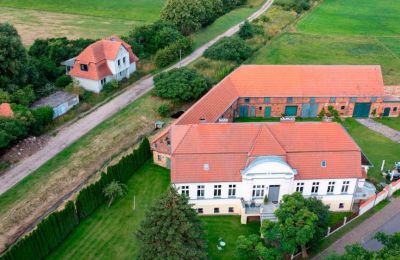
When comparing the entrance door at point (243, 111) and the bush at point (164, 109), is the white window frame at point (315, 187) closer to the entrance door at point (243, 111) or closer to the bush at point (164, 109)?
the entrance door at point (243, 111)

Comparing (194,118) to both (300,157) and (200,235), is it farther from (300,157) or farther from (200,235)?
(200,235)

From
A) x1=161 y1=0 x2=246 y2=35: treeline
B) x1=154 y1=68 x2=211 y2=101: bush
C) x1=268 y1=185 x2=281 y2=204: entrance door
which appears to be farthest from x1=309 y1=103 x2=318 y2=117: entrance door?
x1=161 y1=0 x2=246 y2=35: treeline

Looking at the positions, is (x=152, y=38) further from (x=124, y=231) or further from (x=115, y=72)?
(x=124, y=231)

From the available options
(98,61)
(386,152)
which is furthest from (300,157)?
(98,61)

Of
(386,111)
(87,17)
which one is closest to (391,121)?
(386,111)

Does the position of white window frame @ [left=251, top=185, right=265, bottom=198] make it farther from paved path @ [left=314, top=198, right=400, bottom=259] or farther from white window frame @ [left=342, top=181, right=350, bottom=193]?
white window frame @ [left=342, top=181, right=350, bottom=193]

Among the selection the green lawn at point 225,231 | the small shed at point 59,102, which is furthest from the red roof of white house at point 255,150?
the small shed at point 59,102
